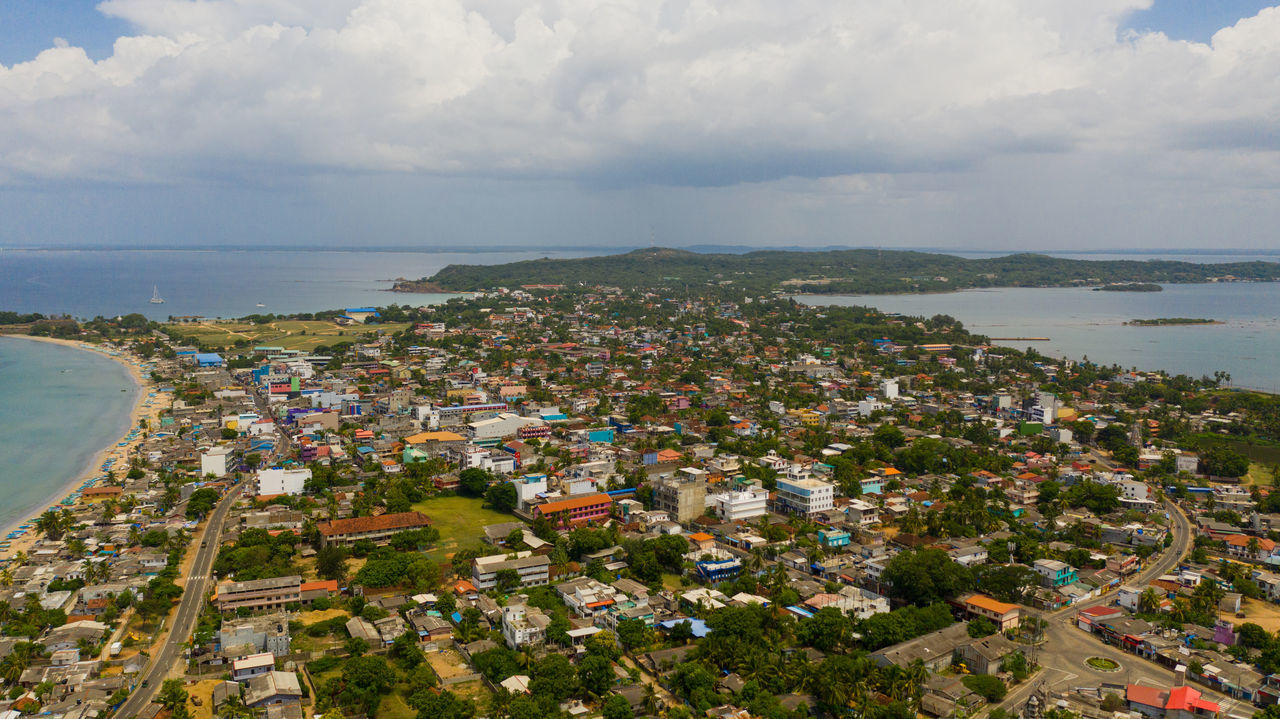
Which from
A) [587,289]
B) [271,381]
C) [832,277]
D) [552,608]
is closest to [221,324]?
[271,381]

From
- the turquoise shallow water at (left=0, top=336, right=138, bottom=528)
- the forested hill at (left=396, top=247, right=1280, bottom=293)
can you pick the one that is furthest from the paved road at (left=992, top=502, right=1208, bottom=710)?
the forested hill at (left=396, top=247, right=1280, bottom=293)

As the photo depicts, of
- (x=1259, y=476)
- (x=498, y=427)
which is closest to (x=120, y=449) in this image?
(x=498, y=427)

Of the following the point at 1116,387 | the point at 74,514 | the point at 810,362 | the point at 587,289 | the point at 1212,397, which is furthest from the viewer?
the point at 587,289

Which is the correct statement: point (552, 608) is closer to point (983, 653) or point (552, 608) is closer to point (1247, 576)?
point (983, 653)

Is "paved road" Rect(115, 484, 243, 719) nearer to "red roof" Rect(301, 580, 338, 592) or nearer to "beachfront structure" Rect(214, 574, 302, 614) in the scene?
"beachfront structure" Rect(214, 574, 302, 614)

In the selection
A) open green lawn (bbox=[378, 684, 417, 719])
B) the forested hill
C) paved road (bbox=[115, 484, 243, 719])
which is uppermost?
the forested hill

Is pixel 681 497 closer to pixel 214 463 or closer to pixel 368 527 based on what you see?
pixel 368 527
